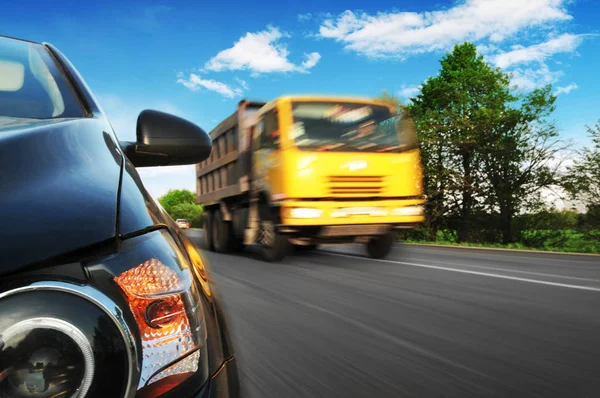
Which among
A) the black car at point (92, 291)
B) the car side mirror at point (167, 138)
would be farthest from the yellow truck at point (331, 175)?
the black car at point (92, 291)

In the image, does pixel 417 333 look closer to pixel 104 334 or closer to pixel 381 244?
pixel 104 334

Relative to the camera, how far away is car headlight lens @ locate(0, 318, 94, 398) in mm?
935

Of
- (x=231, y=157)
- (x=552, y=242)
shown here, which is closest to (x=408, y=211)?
(x=231, y=157)

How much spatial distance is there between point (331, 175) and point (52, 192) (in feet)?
26.5

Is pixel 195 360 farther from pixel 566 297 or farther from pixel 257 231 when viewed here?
pixel 257 231

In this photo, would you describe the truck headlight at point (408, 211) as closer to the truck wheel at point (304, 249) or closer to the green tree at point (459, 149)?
the truck wheel at point (304, 249)

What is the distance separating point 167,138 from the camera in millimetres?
2365

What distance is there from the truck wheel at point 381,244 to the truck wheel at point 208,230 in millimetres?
4616

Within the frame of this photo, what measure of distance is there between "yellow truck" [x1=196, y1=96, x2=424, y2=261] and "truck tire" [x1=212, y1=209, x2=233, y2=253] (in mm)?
2062

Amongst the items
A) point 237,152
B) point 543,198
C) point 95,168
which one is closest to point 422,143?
point 543,198

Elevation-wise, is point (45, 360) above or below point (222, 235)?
below

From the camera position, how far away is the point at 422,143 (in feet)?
88.0

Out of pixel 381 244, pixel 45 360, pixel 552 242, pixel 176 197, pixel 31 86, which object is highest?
pixel 176 197

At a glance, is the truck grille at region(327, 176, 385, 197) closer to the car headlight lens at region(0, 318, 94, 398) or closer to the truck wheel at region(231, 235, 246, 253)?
the truck wheel at region(231, 235, 246, 253)
